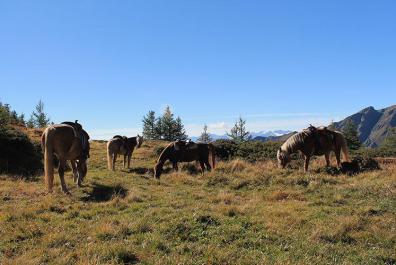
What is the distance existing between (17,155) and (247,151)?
11.6m

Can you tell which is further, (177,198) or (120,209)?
(177,198)

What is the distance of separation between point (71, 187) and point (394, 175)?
1084 centimetres

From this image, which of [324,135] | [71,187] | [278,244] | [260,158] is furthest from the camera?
[260,158]

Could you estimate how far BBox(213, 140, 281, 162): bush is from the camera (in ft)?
72.3

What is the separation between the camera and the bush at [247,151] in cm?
2203

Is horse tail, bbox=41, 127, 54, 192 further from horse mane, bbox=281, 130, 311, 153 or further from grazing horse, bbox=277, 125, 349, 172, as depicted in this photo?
horse mane, bbox=281, 130, 311, 153

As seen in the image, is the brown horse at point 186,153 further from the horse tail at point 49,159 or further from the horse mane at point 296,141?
the horse tail at point 49,159

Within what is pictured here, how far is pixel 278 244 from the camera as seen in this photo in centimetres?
771

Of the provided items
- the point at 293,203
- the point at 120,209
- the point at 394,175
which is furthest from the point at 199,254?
the point at 394,175

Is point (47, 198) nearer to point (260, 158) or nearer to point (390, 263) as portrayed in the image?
point (390, 263)

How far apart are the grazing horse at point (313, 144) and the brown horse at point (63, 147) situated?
8.24 metres

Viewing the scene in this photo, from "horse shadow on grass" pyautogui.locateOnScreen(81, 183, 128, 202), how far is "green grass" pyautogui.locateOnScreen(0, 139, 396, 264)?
0.03m

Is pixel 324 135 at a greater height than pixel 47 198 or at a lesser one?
greater

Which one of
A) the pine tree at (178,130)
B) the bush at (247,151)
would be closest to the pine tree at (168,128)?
the pine tree at (178,130)
